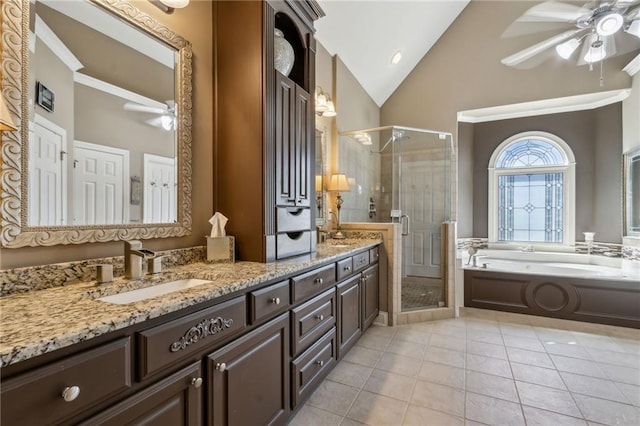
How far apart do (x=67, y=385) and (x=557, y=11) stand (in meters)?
4.15

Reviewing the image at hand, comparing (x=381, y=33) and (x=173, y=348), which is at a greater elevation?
(x=381, y=33)

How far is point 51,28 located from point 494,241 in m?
5.60

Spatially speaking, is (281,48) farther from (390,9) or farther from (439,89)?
(439,89)

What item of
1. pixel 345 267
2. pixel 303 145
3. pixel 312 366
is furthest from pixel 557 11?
pixel 312 366

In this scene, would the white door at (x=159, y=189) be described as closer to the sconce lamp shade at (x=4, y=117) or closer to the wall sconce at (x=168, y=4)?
the sconce lamp shade at (x=4, y=117)

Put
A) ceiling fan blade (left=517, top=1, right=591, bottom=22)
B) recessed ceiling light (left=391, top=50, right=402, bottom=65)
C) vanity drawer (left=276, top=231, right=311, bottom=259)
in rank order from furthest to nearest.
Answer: recessed ceiling light (left=391, top=50, right=402, bottom=65), ceiling fan blade (left=517, top=1, right=591, bottom=22), vanity drawer (left=276, top=231, right=311, bottom=259)

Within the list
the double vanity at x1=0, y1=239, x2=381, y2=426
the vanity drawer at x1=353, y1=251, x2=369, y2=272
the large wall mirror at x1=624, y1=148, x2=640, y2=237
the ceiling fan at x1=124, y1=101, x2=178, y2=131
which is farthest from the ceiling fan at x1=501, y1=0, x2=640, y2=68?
the ceiling fan at x1=124, y1=101, x2=178, y2=131

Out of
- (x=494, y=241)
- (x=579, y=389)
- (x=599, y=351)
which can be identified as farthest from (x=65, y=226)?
(x=494, y=241)

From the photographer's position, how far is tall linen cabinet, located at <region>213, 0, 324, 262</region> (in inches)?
69.4

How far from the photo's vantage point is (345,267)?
2.29 metres

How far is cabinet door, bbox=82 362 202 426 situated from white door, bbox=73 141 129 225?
794 millimetres

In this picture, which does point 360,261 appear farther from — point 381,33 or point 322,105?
point 381,33

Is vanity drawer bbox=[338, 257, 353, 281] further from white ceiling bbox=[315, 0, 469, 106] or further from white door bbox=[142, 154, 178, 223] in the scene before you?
white ceiling bbox=[315, 0, 469, 106]

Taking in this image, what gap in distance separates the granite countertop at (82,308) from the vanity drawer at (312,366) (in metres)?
0.62
